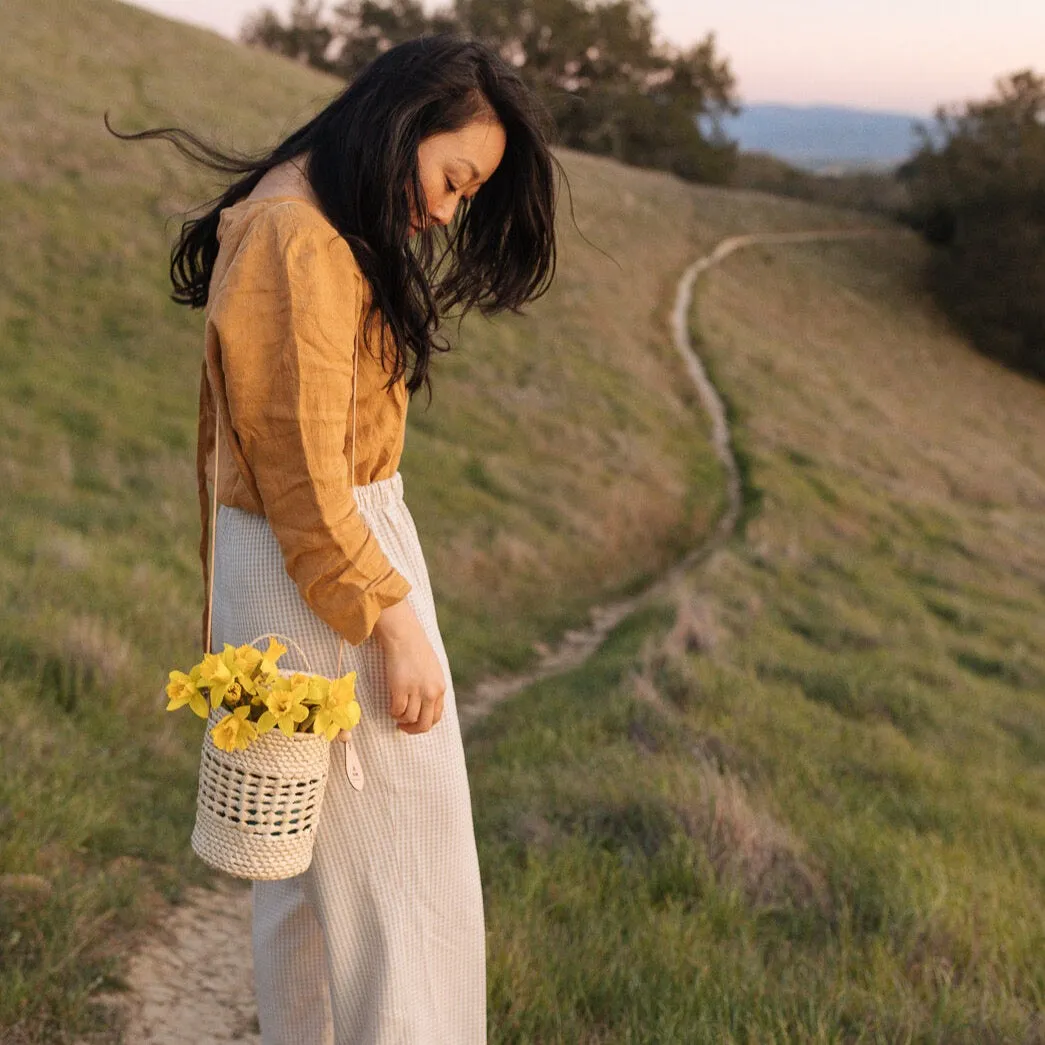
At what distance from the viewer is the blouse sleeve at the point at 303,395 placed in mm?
1857

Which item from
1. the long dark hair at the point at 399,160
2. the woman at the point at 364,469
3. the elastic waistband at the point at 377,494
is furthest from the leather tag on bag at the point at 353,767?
the long dark hair at the point at 399,160

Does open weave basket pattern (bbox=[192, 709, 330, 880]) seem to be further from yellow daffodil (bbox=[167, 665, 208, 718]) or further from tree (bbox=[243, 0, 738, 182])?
tree (bbox=[243, 0, 738, 182])

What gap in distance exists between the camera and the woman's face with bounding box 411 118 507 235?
2080mm

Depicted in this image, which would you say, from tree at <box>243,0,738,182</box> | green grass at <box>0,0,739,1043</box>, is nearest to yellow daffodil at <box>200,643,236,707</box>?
green grass at <box>0,0,739,1043</box>

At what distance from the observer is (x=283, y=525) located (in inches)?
75.9

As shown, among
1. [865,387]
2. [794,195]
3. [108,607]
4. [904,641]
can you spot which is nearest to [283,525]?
[108,607]

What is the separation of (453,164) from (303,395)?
55cm

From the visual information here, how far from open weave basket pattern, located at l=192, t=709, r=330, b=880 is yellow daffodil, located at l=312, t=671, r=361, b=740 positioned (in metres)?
0.06

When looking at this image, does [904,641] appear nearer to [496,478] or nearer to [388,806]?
[496,478]

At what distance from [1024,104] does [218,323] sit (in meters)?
47.9

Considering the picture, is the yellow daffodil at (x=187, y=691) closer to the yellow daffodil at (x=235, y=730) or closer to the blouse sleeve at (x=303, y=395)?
the yellow daffodil at (x=235, y=730)

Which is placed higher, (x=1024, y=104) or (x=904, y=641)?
(x=1024, y=104)

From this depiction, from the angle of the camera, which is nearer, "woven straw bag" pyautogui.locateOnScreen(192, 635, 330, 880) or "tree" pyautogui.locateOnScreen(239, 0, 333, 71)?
"woven straw bag" pyautogui.locateOnScreen(192, 635, 330, 880)

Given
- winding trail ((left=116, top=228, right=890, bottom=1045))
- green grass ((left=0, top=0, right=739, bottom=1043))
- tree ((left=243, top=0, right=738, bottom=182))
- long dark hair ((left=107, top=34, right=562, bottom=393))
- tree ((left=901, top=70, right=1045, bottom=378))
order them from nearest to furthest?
long dark hair ((left=107, top=34, right=562, bottom=393)) < winding trail ((left=116, top=228, right=890, bottom=1045)) < green grass ((left=0, top=0, right=739, bottom=1043)) < tree ((left=901, top=70, right=1045, bottom=378)) < tree ((left=243, top=0, right=738, bottom=182))
